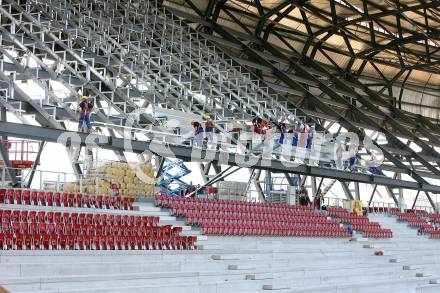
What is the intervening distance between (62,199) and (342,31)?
91.2ft

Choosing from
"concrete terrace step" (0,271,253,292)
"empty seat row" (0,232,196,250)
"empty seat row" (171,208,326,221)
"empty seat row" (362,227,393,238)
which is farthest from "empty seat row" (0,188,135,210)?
"empty seat row" (362,227,393,238)

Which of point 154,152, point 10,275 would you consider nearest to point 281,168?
point 154,152

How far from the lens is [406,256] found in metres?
30.5

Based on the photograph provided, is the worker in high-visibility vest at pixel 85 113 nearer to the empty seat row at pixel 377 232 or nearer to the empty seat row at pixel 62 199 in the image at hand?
the empty seat row at pixel 62 199

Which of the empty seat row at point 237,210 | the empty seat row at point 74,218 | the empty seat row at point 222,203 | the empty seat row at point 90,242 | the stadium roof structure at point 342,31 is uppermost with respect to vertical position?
the stadium roof structure at point 342,31

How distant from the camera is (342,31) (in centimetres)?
4481

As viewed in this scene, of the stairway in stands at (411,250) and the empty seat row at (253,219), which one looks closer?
the empty seat row at (253,219)

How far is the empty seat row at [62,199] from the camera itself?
19594mm

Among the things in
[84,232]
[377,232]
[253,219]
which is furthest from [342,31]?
[84,232]

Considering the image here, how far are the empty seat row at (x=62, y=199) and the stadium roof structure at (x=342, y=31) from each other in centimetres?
1953

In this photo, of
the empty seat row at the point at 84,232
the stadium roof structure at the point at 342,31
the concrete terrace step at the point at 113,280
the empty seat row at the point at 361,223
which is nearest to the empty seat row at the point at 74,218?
the empty seat row at the point at 84,232

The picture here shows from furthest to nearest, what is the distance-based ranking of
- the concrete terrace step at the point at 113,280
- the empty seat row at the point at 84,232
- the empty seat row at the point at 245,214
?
1. the empty seat row at the point at 245,214
2. the empty seat row at the point at 84,232
3. the concrete terrace step at the point at 113,280

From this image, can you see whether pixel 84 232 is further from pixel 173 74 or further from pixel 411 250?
pixel 411 250

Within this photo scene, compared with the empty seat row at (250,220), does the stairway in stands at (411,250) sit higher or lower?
lower
